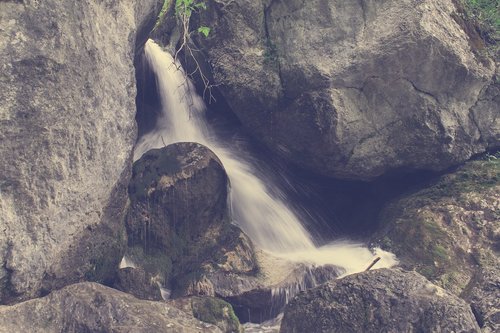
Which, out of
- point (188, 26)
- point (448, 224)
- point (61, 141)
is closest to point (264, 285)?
point (448, 224)

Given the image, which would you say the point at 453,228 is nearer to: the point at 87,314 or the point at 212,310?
the point at 212,310

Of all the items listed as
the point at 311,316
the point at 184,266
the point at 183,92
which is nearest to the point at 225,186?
the point at 184,266

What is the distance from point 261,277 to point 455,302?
2.46m

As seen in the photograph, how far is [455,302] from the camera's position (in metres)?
5.40

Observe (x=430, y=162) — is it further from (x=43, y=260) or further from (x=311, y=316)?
(x=43, y=260)

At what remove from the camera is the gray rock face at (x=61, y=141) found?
205 inches

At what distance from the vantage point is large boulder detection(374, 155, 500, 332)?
6766 millimetres

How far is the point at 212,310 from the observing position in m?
6.09

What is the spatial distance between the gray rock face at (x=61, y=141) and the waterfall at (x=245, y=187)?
1895 millimetres

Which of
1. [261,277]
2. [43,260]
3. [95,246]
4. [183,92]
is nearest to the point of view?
[43,260]

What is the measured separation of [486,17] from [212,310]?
5.66m

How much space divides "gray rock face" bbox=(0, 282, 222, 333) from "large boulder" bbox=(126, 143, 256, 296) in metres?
1.49

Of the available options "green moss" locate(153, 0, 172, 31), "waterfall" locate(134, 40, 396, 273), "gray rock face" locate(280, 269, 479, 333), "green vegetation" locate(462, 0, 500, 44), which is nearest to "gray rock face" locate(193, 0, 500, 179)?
"green vegetation" locate(462, 0, 500, 44)

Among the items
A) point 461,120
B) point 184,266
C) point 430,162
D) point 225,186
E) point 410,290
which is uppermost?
point 461,120
